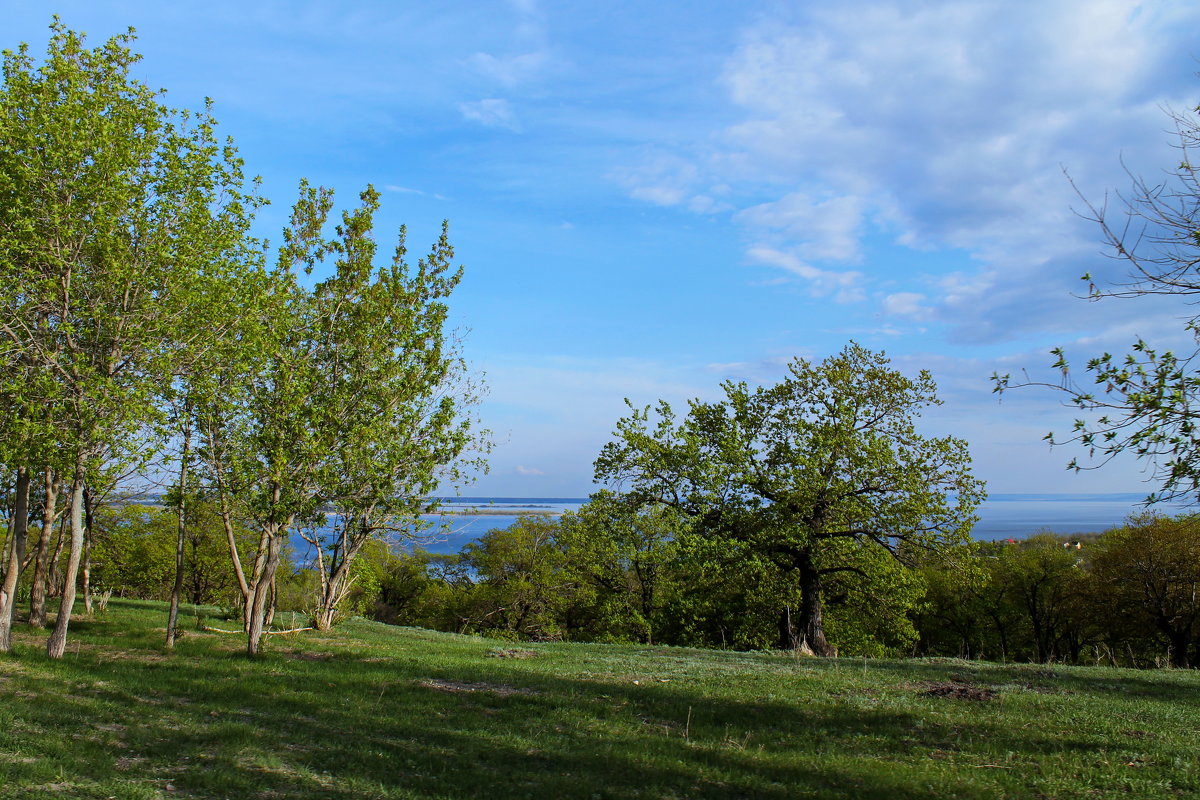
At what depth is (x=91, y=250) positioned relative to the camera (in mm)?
15633

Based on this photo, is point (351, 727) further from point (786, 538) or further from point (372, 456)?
point (786, 538)

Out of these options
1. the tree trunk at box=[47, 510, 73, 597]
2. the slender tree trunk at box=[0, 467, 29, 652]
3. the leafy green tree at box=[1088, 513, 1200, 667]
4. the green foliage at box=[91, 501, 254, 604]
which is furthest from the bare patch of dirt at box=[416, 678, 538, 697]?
the leafy green tree at box=[1088, 513, 1200, 667]

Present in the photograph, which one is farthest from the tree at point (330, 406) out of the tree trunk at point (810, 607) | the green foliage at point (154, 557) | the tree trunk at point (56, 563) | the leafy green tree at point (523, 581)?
the leafy green tree at point (523, 581)

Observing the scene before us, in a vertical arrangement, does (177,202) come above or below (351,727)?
above

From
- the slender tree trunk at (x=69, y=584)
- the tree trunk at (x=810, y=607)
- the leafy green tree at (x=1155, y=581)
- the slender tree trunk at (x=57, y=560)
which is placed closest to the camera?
the slender tree trunk at (x=69, y=584)

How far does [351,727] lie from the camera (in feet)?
35.7

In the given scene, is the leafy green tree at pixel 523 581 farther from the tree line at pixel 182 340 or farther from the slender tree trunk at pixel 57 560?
the tree line at pixel 182 340

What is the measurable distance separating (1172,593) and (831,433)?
3337cm

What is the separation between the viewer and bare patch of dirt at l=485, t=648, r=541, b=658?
19.9m

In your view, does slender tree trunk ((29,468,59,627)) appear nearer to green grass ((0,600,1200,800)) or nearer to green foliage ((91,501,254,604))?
green grass ((0,600,1200,800))

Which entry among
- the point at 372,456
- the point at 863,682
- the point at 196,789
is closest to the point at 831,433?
the point at 863,682

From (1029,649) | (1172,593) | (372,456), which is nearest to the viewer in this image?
(372,456)

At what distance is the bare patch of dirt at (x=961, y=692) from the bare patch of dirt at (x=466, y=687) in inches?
305

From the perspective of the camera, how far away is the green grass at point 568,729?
8203 mm
